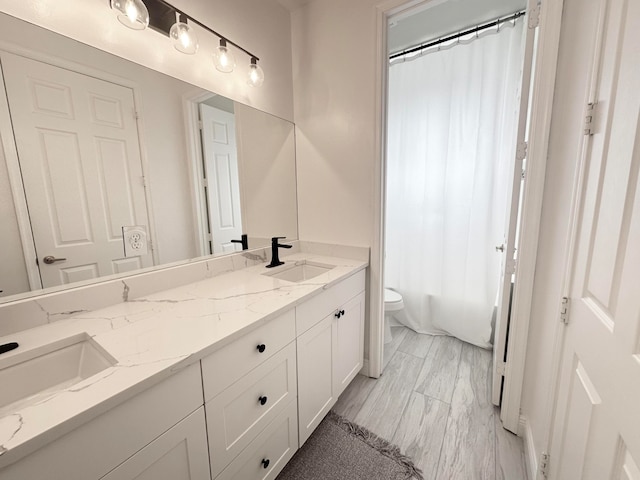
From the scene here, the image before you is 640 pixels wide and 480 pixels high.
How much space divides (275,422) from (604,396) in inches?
41.8

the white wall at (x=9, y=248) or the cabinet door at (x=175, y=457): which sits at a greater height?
the white wall at (x=9, y=248)

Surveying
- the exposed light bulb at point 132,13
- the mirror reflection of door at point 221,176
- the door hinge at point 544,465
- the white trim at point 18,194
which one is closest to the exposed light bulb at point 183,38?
the exposed light bulb at point 132,13

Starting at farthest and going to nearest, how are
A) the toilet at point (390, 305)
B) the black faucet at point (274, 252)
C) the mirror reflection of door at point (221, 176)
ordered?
1. the toilet at point (390, 305)
2. the black faucet at point (274, 252)
3. the mirror reflection of door at point (221, 176)

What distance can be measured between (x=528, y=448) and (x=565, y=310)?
872 mm

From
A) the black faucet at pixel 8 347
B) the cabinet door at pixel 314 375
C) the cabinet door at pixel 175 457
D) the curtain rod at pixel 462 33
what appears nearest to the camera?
the cabinet door at pixel 175 457

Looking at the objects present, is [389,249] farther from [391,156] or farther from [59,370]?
[59,370]

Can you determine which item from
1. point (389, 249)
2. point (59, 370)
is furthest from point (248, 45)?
point (389, 249)

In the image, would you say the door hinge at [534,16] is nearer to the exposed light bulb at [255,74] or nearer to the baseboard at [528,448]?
the exposed light bulb at [255,74]

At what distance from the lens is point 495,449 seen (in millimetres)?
1396

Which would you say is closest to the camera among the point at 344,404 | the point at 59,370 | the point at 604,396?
the point at 604,396

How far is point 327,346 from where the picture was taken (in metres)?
1.46

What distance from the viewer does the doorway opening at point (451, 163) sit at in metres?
1.98

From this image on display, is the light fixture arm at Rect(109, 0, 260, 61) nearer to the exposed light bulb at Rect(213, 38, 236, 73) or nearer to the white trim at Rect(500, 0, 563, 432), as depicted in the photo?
the exposed light bulb at Rect(213, 38, 236, 73)

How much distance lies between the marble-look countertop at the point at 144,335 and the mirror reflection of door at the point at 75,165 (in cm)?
25
